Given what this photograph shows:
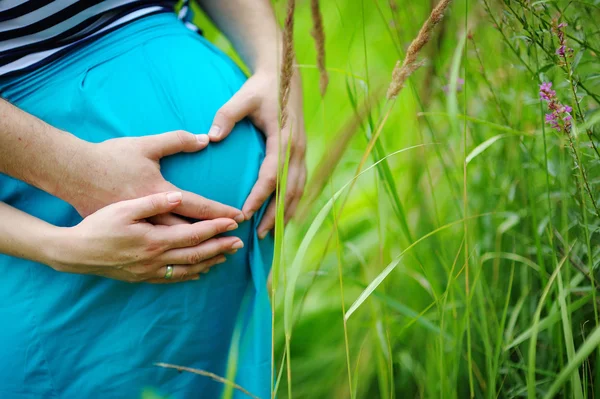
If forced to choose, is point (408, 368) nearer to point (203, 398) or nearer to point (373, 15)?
point (203, 398)

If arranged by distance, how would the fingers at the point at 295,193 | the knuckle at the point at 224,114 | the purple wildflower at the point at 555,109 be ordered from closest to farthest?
the purple wildflower at the point at 555,109, the knuckle at the point at 224,114, the fingers at the point at 295,193

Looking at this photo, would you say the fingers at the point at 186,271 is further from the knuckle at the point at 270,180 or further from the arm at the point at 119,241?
the knuckle at the point at 270,180

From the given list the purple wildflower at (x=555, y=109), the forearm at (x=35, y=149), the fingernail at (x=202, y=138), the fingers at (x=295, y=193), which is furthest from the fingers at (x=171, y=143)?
the purple wildflower at (x=555, y=109)

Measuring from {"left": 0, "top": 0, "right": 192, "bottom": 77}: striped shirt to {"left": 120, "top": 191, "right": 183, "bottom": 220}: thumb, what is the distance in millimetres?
346

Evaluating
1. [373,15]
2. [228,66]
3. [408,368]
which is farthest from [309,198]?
[373,15]

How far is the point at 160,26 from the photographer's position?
1.13 meters

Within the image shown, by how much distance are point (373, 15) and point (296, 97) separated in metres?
1.53

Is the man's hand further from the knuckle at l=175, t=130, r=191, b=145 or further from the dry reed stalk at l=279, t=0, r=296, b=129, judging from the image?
the dry reed stalk at l=279, t=0, r=296, b=129

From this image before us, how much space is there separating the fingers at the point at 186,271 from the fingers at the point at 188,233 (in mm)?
43

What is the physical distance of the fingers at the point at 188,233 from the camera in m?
0.92

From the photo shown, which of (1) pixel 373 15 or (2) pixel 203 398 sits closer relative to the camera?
(2) pixel 203 398

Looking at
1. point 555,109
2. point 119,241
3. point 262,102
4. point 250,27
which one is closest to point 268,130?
point 262,102

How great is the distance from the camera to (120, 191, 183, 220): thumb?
34.8 inches

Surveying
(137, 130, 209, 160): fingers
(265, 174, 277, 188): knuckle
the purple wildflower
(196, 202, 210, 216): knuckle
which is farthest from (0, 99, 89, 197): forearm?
the purple wildflower
